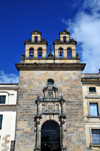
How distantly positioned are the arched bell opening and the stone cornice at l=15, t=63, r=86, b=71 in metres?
6.22

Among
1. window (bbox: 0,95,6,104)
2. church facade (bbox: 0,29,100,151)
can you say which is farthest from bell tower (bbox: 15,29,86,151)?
window (bbox: 0,95,6,104)

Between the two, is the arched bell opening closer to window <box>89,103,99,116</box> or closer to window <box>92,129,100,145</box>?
window <box>92,129,100,145</box>

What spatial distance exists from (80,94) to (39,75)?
5.21 m

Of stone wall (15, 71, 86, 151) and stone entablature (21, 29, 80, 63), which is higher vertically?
stone entablature (21, 29, 80, 63)

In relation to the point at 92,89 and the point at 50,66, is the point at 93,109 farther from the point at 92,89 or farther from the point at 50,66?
the point at 50,66

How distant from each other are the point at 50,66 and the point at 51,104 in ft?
14.9

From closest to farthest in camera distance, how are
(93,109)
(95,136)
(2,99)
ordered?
(95,136) < (93,109) < (2,99)

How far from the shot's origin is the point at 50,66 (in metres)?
21.4

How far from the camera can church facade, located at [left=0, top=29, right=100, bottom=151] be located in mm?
18500

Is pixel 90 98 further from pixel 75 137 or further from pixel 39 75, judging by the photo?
pixel 39 75

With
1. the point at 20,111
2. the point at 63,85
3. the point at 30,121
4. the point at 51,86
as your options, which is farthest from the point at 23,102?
the point at 63,85

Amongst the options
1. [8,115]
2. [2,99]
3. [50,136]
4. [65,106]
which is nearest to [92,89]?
[65,106]

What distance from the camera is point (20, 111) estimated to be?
1956 centimetres

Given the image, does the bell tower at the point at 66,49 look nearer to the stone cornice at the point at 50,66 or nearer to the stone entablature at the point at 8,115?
the stone cornice at the point at 50,66
